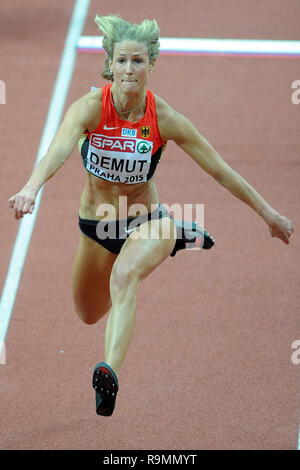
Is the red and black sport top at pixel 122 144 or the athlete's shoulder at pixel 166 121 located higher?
the athlete's shoulder at pixel 166 121

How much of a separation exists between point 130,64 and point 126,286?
42.5 inches

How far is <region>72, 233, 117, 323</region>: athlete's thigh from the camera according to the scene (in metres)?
5.30

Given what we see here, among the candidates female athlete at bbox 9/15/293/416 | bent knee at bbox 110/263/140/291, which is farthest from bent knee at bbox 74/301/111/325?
A: bent knee at bbox 110/263/140/291

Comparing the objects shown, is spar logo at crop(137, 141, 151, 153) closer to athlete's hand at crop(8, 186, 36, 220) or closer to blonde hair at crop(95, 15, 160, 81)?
blonde hair at crop(95, 15, 160, 81)

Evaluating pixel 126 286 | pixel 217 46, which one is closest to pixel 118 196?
pixel 126 286

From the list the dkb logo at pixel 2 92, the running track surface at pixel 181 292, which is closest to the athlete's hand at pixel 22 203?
the running track surface at pixel 181 292

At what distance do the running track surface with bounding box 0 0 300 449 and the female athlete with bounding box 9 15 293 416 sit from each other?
113 cm

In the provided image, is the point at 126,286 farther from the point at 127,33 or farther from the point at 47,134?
the point at 47,134

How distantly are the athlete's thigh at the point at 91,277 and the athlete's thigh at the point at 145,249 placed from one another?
0.49m

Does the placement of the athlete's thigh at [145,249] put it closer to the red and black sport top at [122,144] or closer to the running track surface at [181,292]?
the red and black sport top at [122,144]

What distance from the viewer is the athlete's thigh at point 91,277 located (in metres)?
5.30

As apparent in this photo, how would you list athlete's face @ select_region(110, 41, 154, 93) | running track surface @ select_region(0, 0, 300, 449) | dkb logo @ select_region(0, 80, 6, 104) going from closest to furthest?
athlete's face @ select_region(110, 41, 154, 93)
running track surface @ select_region(0, 0, 300, 449)
dkb logo @ select_region(0, 80, 6, 104)

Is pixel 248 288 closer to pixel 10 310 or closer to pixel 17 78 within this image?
pixel 10 310

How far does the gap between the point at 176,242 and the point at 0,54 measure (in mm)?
5383
